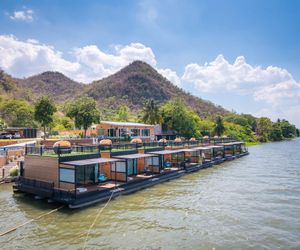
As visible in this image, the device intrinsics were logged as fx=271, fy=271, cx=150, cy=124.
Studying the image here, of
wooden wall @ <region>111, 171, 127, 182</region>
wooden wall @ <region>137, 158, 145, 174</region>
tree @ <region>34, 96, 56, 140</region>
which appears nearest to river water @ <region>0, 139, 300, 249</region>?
wooden wall @ <region>111, 171, 127, 182</region>

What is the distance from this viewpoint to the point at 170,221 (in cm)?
1762

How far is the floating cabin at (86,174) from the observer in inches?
807

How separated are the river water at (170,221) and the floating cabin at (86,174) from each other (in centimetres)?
94

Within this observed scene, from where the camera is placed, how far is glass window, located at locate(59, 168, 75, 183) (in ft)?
67.5

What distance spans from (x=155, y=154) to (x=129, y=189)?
7149 millimetres

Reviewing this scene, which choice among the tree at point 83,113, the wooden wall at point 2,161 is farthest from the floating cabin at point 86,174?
the tree at point 83,113

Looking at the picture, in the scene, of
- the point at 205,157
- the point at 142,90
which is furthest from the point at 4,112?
the point at 142,90

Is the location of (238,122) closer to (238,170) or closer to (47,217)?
(238,170)

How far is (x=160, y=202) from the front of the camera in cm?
2180

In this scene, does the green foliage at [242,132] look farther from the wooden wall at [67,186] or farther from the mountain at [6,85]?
the mountain at [6,85]

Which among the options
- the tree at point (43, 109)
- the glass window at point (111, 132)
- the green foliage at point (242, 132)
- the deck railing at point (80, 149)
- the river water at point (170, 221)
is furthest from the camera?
the green foliage at point (242, 132)

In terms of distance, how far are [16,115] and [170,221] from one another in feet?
196

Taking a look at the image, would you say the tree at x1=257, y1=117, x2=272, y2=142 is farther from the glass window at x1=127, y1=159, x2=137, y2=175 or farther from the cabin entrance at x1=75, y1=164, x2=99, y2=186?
the cabin entrance at x1=75, y1=164, x2=99, y2=186

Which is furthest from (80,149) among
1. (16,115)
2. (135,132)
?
(16,115)
